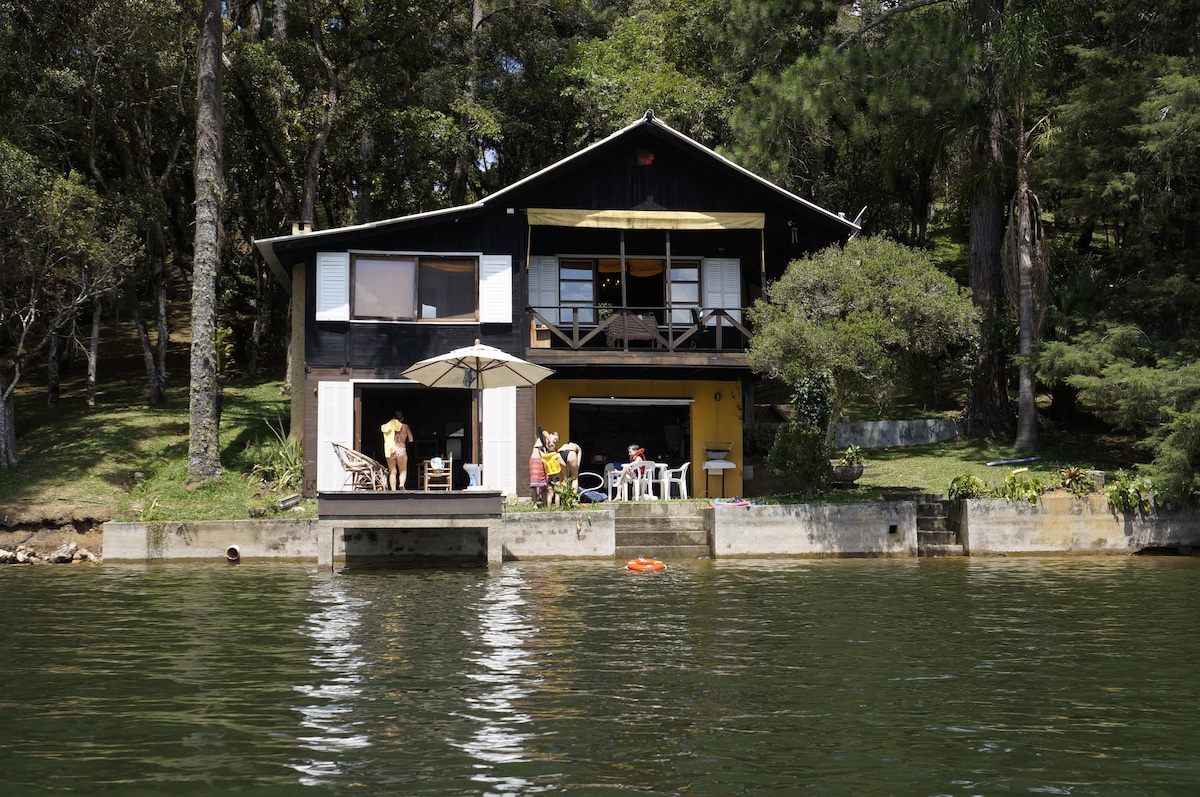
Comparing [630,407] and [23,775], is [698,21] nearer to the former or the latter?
[630,407]

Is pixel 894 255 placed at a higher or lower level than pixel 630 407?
higher

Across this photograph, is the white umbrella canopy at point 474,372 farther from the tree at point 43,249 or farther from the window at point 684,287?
the tree at point 43,249

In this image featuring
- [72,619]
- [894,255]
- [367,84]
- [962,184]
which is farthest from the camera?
[367,84]

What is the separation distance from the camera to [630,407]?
91.6 feet

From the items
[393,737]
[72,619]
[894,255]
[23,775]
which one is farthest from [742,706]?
[894,255]

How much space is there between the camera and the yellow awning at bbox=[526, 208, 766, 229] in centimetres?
2366

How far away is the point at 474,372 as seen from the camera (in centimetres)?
1984

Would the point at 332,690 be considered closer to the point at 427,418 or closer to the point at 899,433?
the point at 427,418

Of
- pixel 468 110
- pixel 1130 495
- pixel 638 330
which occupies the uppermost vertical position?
pixel 468 110

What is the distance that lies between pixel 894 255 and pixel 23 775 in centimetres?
1715

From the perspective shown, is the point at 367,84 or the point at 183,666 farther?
the point at 367,84

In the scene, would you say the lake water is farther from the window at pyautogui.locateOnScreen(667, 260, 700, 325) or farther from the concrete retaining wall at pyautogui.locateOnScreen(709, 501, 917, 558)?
the window at pyautogui.locateOnScreen(667, 260, 700, 325)

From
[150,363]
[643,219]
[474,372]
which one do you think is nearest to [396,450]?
[474,372]

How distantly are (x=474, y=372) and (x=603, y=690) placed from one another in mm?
11754
